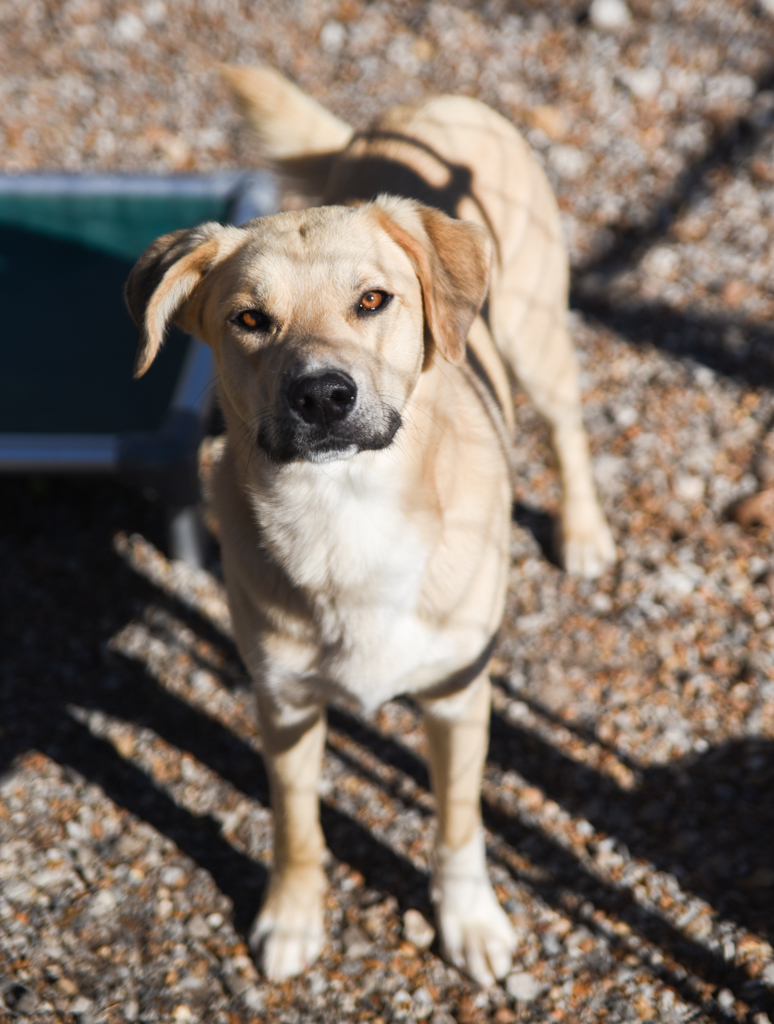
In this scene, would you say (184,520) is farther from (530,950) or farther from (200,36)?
(200,36)

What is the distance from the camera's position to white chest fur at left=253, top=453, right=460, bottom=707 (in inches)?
86.3

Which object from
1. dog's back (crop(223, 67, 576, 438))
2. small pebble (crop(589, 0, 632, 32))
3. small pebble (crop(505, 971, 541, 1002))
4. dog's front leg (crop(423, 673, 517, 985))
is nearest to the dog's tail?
dog's back (crop(223, 67, 576, 438))

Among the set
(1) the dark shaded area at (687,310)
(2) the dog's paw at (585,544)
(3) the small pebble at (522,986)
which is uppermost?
(1) the dark shaded area at (687,310)

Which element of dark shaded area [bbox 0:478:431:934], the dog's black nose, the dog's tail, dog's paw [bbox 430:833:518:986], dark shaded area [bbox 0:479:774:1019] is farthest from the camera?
the dog's tail

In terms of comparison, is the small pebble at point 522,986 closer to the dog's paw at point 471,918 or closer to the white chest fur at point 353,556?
the dog's paw at point 471,918

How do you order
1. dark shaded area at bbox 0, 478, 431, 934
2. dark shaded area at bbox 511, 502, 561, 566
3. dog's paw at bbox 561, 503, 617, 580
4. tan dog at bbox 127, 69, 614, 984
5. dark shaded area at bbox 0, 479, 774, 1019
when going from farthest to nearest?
dark shaded area at bbox 511, 502, 561, 566 → dog's paw at bbox 561, 503, 617, 580 → dark shaded area at bbox 0, 478, 431, 934 → dark shaded area at bbox 0, 479, 774, 1019 → tan dog at bbox 127, 69, 614, 984

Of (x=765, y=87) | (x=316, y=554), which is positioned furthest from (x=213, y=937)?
(x=765, y=87)

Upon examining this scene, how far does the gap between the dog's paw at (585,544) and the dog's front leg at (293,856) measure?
147 cm

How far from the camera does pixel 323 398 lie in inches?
75.3

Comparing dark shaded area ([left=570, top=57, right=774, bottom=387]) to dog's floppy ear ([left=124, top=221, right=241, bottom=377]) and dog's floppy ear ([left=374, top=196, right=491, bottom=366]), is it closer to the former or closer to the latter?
dog's floppy ear ([left=374, top=196, right=491, bottom=366])

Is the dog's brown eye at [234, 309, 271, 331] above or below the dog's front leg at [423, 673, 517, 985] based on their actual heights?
above

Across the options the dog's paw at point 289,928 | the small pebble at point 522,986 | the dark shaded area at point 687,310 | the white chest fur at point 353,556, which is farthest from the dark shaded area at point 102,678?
the dark shaded area at point 687,310

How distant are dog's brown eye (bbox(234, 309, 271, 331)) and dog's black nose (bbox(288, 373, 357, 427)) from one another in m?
0.26

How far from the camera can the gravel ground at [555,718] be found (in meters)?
2.59
